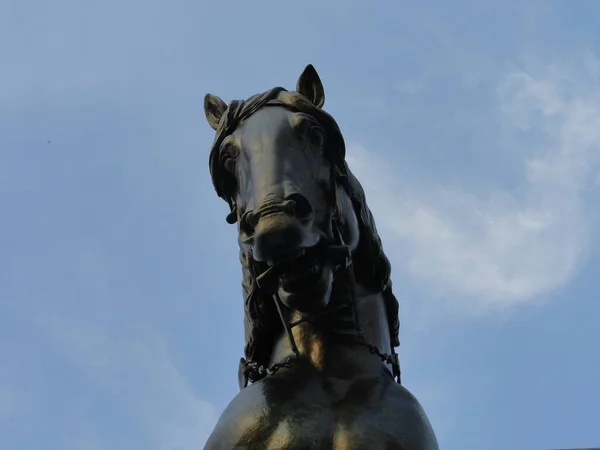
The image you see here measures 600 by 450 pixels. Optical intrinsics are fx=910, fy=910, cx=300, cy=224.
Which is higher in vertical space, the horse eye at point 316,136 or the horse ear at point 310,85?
the horse ear at point 310,85

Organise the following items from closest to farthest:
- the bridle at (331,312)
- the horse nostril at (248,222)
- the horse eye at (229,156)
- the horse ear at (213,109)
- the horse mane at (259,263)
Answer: the horse nostril at (248,222), the bridle at (331,312), the horse eye at (229,156), the horse mane at (259,263), the horse ear at (213,109)

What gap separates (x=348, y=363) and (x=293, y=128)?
3.14 ft

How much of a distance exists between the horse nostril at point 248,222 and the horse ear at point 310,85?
3.70 ft

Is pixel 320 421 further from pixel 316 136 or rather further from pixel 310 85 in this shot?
pixel 310 85

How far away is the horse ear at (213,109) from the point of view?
164 inches

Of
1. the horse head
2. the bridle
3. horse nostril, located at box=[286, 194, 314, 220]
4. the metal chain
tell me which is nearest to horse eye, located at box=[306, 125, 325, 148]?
the horse head

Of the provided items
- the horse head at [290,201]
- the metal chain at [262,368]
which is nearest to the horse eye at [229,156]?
the horse head at [290,201]

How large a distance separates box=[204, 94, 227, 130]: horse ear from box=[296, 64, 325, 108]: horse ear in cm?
37

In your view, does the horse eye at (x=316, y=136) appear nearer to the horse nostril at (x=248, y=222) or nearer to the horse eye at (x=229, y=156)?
the horse eye at (x=229, y=156)

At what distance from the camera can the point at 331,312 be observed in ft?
12.3

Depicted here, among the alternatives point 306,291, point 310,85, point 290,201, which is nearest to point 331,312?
point 306,291

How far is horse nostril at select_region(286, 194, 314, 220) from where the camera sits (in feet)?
10.0

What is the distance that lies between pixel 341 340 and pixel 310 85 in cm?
117

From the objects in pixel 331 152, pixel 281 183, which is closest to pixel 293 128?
pixel 331 152
